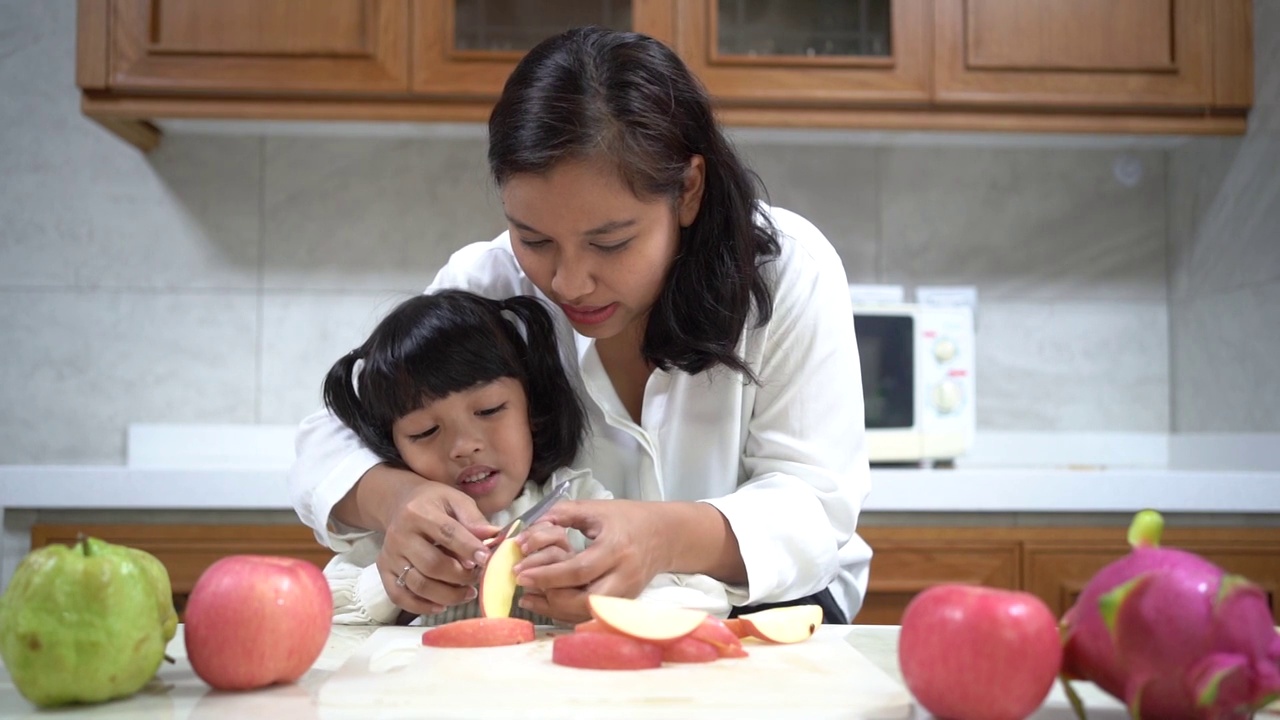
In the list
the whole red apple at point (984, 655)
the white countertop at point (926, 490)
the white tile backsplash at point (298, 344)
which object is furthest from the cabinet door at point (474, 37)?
the whole red apple at point (984, 655)

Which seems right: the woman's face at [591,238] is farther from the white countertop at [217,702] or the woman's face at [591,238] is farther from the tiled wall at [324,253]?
the tiled wall at [324,253]

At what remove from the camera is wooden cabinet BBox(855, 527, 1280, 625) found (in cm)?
200

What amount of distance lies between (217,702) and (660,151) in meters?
0.66

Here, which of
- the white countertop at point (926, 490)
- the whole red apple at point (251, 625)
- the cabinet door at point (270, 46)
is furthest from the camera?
the cabinet door at point (270, 46)

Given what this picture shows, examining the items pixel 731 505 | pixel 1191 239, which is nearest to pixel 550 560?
pixel 731 505

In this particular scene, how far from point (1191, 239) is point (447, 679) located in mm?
2311

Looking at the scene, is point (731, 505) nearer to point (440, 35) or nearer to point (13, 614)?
point (13, 614)

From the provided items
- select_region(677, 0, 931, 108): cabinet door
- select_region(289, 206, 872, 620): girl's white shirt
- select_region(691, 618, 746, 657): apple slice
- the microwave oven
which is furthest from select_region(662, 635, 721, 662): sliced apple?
select_region(677, 0, 931, 108): cabinet door

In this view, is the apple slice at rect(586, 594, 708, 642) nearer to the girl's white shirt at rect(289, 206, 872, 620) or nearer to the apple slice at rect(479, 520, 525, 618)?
the apple slice at rect(479, 520, 525, 618)

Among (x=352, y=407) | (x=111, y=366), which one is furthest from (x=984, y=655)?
(x=111, y=366)

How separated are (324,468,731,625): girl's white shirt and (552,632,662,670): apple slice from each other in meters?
0.27

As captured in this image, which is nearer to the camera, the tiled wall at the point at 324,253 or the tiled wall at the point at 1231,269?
the tiled wall at the point at 1231,269

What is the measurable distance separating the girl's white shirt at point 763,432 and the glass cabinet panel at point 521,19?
1.14 m

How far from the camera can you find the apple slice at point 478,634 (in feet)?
2.75
